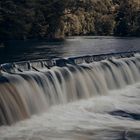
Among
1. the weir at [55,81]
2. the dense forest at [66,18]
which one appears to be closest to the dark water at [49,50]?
the dense forest at [66,18]

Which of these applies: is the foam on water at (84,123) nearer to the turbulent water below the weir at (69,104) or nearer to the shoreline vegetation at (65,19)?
the turbulent water below the weir at (69,104)

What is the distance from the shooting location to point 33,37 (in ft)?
158

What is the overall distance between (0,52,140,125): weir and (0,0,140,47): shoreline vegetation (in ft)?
62.7

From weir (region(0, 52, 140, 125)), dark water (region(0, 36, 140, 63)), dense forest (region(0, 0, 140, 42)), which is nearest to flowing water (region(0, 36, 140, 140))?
weir (region(0, 52, 140, 125))

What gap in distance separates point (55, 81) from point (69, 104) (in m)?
0.94

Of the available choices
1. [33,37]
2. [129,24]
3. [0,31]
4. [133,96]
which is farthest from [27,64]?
[129,24]

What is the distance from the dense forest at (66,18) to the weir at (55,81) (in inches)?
910

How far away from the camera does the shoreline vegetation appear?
1768 inches

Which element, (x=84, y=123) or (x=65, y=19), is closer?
(x=84, y=123)

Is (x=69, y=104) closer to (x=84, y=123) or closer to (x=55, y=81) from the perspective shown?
(x=55, y=81)

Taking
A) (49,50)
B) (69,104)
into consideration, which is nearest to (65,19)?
(49,50)

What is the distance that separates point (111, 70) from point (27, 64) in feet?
14.8

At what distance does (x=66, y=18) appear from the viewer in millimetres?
54219

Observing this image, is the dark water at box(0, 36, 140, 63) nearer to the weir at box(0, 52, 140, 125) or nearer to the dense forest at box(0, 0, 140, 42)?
the dense forest at box(0, 0, 140, 42)
